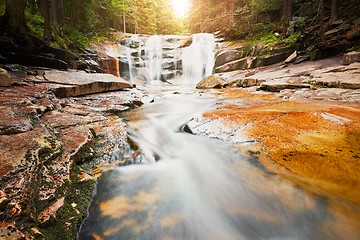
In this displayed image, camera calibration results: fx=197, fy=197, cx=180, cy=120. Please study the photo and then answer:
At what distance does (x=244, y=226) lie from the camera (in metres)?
1.70

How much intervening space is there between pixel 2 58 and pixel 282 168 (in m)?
9.20

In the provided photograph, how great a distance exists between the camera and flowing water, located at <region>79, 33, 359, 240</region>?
1.61 m

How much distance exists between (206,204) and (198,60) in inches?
633

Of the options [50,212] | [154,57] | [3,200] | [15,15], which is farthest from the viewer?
[154,57]

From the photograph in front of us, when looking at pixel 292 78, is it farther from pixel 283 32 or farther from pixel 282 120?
pixel 283 32

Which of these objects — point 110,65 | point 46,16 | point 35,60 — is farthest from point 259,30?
point 35,60

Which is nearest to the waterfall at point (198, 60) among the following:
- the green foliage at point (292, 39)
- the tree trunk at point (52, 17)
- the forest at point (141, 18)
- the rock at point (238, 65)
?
the rock at point (238, 65)

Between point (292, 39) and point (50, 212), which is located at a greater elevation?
point (292, 39)

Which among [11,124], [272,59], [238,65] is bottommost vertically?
[11,124]

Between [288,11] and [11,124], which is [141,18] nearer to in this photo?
[288,11]

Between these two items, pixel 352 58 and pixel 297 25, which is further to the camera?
pixel 297 25

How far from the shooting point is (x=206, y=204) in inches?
78.3

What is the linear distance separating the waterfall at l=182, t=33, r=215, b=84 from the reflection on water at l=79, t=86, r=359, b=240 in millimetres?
13808

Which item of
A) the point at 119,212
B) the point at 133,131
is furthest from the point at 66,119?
the point at 119,212
